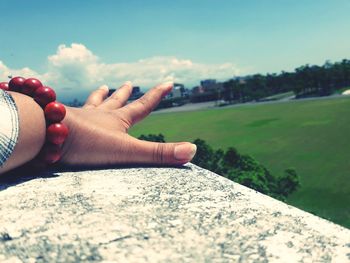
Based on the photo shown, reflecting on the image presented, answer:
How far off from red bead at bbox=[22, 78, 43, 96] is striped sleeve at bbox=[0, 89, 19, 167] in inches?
13.8

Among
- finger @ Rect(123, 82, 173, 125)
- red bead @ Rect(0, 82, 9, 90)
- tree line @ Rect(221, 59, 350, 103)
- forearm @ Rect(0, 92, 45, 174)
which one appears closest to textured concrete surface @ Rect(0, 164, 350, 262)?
forearm @ Rect(0, 92, 45, 174)

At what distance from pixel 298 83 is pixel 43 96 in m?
85.2

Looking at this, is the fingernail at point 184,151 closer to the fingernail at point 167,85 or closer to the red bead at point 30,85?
the fingernail at point 167,85

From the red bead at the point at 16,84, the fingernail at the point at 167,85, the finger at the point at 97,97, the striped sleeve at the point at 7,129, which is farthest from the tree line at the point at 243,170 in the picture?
the striped sleeve at the point at 7,129

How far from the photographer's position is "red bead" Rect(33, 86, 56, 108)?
8.71 ft

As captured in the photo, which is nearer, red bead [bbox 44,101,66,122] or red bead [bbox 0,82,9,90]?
red bead [bbox 44,101,66,122]

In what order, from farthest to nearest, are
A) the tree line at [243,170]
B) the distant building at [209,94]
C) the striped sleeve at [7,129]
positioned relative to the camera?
1. the distant building at [209,94]
2. the tree line at [243,170]
3. the striped sleeve at [7,129]

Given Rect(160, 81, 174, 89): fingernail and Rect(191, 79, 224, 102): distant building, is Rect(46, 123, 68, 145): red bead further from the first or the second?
Rect(191, 79, 224, 102): distant building

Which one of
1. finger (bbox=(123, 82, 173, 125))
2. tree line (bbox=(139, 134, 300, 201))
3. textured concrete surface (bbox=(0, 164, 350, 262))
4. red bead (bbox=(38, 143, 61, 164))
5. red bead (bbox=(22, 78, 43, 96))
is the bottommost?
tree line (bbox=(139, 134, 300, 201))

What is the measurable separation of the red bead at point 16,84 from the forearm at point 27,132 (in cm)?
15

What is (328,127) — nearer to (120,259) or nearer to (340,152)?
(340,152)

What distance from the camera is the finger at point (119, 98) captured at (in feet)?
11.7

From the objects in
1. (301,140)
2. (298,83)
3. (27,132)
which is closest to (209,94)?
(298,83)

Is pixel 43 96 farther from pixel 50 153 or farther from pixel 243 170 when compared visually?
pixel 243 170
